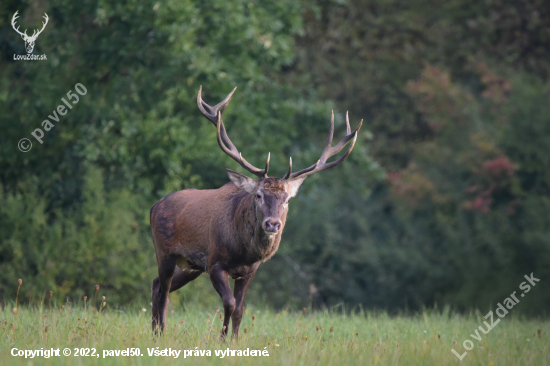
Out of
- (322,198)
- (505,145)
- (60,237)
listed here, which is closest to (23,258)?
(60,237)

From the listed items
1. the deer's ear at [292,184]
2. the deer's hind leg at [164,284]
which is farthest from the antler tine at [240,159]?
the deer's hind leg at [164,284]

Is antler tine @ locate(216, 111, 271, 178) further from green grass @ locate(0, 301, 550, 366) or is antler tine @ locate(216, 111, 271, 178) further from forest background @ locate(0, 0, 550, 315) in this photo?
forest background @ locate(0, 0, 550, 315)

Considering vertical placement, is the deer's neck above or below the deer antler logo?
below

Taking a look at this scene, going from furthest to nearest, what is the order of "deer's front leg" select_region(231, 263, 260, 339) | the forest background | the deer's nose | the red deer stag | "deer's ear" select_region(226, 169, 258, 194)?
the forest background
"deer's ear" select_region(226, 169, 258, 194)
"deer's front leg" select_region(231, 263, 260, 339)
the red deer stag
the deer's nose

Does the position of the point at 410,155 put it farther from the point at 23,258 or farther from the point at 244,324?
the point at 244,324

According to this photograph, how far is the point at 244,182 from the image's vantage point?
22.9 ft

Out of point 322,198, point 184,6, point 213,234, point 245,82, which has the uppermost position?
point 184,6

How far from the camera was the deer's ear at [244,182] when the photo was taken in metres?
6.94

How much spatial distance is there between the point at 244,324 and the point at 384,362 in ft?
9.56

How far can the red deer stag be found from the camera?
670 centimetres

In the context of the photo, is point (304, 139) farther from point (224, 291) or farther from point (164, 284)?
point (224, 291)

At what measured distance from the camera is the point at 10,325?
6.30 metres

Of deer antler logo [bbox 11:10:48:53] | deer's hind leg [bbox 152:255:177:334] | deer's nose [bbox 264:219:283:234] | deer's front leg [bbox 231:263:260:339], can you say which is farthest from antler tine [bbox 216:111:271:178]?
deer antler logo [bbox 11:10:48:53]

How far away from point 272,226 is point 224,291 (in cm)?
83
